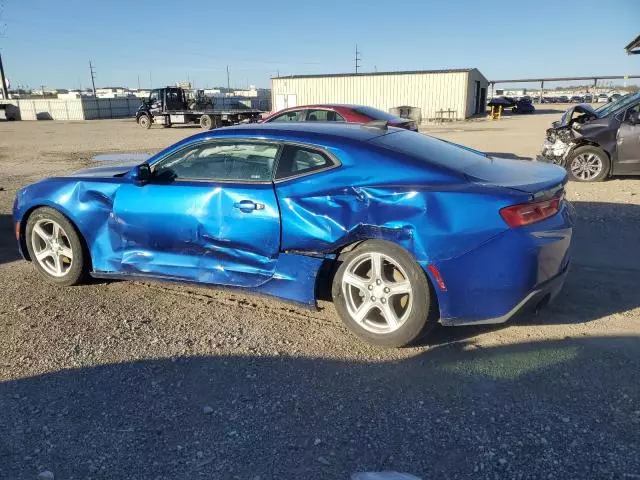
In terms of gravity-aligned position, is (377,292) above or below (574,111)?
below

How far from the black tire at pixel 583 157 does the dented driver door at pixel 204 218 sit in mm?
7345

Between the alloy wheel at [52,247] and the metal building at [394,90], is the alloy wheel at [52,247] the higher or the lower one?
the lower one

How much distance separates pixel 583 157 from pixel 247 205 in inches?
303

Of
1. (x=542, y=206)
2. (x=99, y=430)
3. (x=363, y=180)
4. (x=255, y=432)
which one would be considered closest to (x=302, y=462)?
(x=255, y=432)

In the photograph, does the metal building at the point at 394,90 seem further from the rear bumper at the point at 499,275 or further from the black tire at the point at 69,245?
the rear bumper at the point at 499,275

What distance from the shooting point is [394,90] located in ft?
130

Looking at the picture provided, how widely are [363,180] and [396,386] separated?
1.32 meters

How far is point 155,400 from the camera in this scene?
298 cm

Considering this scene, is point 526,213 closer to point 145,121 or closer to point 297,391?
point 297,391

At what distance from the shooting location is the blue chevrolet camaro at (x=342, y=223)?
10.5 ft

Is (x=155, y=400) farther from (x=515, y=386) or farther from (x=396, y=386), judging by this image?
(x=515, y=386)

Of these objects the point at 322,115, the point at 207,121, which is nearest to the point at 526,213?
the point at 322,115

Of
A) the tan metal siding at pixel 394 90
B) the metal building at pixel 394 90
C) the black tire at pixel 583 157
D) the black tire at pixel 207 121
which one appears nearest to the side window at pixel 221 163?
the black tire at pixel 583 157

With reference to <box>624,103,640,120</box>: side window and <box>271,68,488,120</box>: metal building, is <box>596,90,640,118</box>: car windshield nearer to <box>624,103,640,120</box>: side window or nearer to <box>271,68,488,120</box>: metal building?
<box>624,103,640,120</box>: side window
